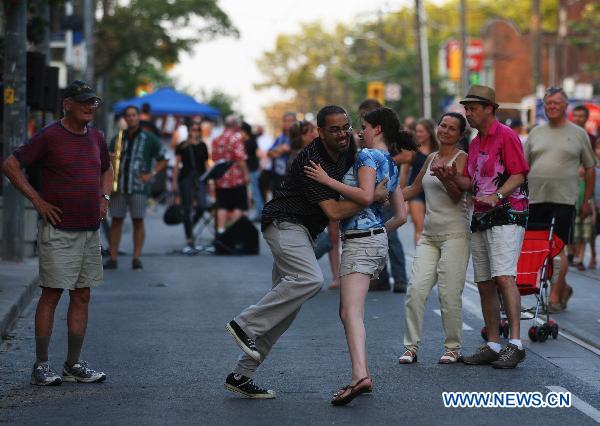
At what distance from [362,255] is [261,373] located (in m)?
1.36

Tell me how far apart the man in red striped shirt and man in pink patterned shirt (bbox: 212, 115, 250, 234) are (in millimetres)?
10313

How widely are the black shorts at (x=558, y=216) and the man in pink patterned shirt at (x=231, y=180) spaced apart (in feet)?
25.5

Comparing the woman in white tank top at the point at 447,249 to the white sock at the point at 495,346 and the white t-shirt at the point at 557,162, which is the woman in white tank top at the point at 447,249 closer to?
the white sock at the point at 495,346

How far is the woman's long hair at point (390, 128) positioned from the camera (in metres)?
8.48

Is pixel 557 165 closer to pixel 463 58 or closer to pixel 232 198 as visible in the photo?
pixel 232 198

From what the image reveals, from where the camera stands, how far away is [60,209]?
8.23 m

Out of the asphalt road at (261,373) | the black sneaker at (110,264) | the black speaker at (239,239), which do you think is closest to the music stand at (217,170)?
the black speaker at (239,239)

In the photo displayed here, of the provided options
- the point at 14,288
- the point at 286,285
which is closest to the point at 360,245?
the point at 286,285

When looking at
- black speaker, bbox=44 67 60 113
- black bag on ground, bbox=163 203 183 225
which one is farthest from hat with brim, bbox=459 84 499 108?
black bag on ground, bbox=163 203 183 225

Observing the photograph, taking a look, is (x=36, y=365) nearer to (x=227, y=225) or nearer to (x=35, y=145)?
(x=35, y=145)

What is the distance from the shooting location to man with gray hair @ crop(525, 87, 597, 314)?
1133 centimetres

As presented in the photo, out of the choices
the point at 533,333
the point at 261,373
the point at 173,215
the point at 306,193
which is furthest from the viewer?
the point at 173,215

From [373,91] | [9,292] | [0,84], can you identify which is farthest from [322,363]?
[373,91]

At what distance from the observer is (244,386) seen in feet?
25.3
